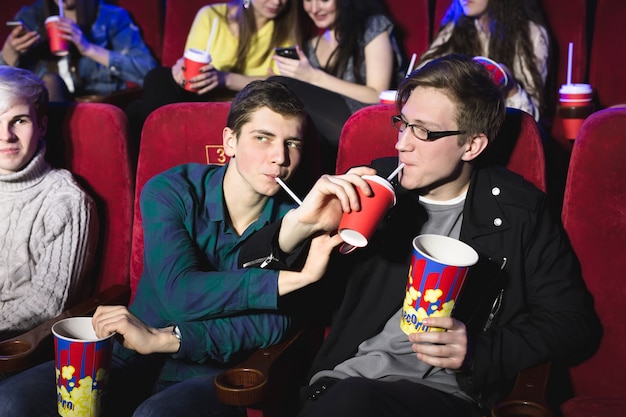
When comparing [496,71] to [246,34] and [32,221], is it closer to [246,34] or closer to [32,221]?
[246,34]

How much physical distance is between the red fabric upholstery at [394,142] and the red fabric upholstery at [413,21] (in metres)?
1.02

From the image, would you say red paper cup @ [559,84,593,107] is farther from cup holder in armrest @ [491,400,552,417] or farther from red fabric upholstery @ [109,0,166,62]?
red fabric upholstery @ [109,0,166,62]

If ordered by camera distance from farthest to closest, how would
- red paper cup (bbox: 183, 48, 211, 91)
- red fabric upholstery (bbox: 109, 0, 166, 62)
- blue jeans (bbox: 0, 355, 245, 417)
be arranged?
red fabric upholstery (bbox: 109, 0, 166, 62) < red paper cup (bbox: 183, 48, 211, 91) < blue jeans (bbox: 0, 355, 245, 417)

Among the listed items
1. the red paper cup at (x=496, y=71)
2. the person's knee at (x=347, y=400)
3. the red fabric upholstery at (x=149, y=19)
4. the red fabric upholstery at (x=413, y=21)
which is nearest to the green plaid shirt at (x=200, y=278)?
the person's knee at (x=347, y=400)

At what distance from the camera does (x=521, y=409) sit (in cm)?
113

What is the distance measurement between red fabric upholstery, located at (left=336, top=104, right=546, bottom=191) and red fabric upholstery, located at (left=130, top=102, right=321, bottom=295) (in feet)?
0.92

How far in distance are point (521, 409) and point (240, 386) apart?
44 cm

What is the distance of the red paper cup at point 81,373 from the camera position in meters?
1.12

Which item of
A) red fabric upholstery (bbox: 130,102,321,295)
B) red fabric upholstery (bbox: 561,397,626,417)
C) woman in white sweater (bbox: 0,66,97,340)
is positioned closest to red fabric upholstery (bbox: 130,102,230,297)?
red fabric upholstery (bbox: 130,102,321,295)

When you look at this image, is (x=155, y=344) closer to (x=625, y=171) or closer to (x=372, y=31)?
(x=625, y=171)

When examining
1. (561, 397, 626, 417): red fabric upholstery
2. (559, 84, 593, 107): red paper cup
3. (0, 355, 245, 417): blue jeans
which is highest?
(559, 84, 593, 107): red paper cup

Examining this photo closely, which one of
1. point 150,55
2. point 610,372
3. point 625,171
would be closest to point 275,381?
point 610,372

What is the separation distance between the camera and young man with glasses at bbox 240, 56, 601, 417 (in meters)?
1.26

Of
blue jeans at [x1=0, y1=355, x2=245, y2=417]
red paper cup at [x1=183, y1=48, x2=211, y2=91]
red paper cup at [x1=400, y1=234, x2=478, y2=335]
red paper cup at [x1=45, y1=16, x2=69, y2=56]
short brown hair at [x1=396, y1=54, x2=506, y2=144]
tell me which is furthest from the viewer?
red paper cup at [x1=45, y1=16, x2=69, y2=56]
